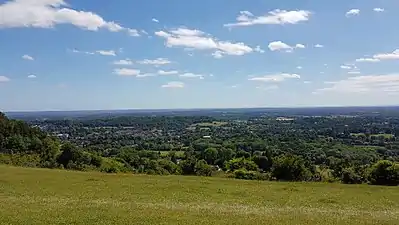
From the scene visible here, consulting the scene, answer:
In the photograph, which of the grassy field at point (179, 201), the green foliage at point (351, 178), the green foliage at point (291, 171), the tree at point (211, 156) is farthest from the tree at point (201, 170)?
the tree at point (211, 156)

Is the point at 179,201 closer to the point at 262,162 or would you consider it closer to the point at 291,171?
the point at 291,171

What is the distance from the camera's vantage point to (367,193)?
38500mm

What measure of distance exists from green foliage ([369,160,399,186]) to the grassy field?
19.3 ft

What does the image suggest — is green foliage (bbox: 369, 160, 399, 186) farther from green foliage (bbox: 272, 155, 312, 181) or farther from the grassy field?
green foliage (bbox: 272, 155, 312, 181)

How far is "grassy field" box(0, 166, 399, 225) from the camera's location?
25.0 meters

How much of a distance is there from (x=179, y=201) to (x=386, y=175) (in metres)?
26.6

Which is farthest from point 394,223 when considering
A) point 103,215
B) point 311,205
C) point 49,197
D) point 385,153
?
point 385,153

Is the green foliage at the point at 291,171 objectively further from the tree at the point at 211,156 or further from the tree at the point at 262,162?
the tree at the point at 211,156

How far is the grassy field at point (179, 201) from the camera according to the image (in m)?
25.0

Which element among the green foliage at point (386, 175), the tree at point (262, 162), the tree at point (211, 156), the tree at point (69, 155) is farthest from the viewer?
the tree at point (211, 156)

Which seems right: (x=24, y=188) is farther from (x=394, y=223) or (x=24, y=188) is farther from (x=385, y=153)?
(x=385, y=153)

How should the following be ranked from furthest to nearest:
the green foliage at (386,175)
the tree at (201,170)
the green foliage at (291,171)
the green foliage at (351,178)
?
the tree at (201,170), the green foliage at (291,171), the green foliage at (351,178), the green foliage at (386,175)

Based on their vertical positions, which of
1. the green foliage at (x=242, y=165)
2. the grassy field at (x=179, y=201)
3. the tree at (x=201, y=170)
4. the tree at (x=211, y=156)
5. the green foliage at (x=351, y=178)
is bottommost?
the tree at (x=211, y=156)

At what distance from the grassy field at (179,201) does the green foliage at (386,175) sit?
589 centimetres
